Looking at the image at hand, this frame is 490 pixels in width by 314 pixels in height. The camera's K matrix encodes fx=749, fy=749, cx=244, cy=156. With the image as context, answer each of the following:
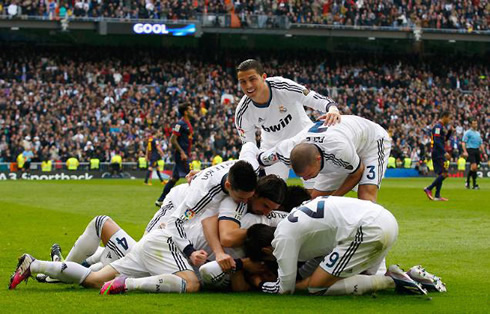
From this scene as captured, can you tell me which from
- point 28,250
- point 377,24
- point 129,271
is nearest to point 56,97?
point 377,24

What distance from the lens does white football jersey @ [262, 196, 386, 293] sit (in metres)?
6.14

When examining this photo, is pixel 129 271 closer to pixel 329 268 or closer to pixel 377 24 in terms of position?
pixel 329 268

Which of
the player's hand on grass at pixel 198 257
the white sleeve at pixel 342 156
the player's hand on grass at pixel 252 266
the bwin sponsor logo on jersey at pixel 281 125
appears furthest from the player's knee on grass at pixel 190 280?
the bwin sponsor logo on jersey at pixel 281 125

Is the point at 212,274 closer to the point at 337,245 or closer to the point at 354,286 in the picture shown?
the point at 337,245

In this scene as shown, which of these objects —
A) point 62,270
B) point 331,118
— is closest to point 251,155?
point 331,118

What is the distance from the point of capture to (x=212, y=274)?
6473 mm

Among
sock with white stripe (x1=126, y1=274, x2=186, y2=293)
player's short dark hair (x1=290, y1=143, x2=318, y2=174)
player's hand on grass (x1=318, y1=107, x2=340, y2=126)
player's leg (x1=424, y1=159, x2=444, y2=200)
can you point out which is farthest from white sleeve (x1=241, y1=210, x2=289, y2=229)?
player's leg (x1=424, y1=159, x2=444, y2=200)

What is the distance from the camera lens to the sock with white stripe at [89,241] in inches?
292

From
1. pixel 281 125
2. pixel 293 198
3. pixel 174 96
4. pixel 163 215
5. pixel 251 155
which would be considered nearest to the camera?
pixel 293 198

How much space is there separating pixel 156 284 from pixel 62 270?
2.98 ft

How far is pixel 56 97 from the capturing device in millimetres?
40250

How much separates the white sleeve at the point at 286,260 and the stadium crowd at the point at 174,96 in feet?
102

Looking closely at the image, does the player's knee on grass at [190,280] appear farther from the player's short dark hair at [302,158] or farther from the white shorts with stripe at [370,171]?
the white shorts with stripe at [370,171]

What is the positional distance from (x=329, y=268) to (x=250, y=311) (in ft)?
3.25
